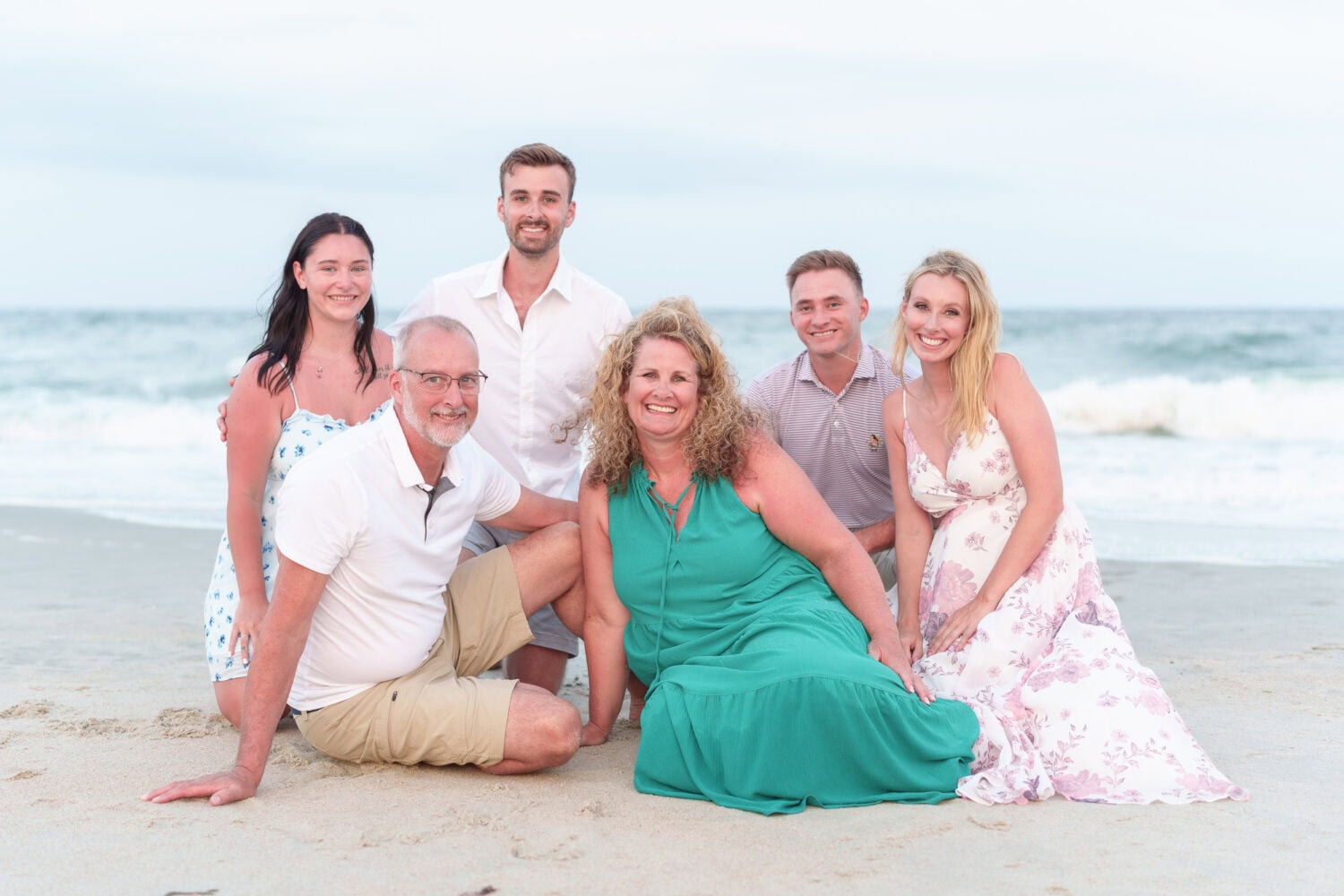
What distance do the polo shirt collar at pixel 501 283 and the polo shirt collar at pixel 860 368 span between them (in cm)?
100

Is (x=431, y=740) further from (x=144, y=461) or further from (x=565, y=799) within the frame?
(x=144, y=461)

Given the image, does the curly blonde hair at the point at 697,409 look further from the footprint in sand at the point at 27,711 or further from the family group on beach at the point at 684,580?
the footprint in sand at the point at 27,711

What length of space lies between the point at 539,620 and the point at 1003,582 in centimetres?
185

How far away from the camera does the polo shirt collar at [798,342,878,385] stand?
4.93 meters

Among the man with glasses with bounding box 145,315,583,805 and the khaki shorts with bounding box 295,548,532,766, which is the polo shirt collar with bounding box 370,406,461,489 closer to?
the man with glasses with bounding box 145,315,583,805

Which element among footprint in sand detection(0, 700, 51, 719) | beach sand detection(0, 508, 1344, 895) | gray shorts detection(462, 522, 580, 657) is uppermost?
gray shorts detection(462, 522, 580, 657)

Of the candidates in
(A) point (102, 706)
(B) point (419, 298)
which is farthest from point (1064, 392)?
(A) point (102, 706)

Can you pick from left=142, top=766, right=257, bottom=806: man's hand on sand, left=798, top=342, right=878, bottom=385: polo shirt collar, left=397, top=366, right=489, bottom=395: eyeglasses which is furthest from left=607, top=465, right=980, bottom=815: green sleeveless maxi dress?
left=798, top=342, right=878, bottom=385: polo shirt collar

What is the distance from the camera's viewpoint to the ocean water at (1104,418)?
30.9 ft

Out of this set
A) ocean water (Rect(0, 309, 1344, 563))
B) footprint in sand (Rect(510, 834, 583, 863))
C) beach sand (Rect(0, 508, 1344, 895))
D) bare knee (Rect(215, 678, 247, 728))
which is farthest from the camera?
ocean water (Rect(0, 309, 1344, 563))

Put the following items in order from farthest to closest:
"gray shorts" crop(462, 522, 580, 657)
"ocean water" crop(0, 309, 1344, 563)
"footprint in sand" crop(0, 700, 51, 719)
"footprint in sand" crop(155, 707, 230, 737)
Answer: "ocean water" crop(0, 309, 1344, 563) → "gray shorts" crop(462, 522, 580, 657) → "footprint in sand" crop(0, 700, 51, 719) → "footprint in sand" crop(155, 707, 230, 737)

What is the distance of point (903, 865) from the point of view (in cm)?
295

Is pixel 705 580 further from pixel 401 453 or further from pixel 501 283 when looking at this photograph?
pixel 501 283

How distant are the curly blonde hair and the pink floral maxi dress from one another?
81 cm
